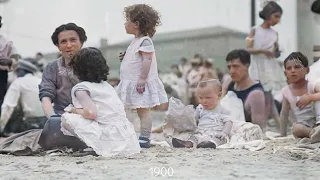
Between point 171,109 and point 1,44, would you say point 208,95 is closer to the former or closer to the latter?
point 171,109

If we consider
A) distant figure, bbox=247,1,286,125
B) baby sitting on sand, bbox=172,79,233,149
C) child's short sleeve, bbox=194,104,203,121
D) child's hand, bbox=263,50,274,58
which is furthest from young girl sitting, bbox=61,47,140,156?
child's hand, bbox=263,50,274,58

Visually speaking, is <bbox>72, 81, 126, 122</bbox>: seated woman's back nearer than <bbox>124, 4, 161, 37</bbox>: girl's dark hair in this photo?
Yes

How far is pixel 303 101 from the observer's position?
332cm

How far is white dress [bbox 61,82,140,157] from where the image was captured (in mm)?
2646

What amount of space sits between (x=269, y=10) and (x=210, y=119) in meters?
1.42

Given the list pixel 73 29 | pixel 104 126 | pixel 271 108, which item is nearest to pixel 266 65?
pixel 271 108

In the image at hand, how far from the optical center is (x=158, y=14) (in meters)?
3.19

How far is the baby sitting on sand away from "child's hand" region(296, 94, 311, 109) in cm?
42

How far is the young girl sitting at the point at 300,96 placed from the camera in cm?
330

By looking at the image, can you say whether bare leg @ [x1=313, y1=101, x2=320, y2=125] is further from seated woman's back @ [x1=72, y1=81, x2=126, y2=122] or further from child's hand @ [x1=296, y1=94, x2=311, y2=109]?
seated woman's back @ [x1=72, y1=81, x2=126, y2=122]

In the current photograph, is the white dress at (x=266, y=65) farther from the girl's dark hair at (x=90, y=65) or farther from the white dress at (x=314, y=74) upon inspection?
the girl's dark hair at (x=90, y=65)

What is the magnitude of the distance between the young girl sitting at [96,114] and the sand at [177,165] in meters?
0.10

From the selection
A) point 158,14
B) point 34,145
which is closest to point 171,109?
point 158,14

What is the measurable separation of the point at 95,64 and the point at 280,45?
5.93ft
